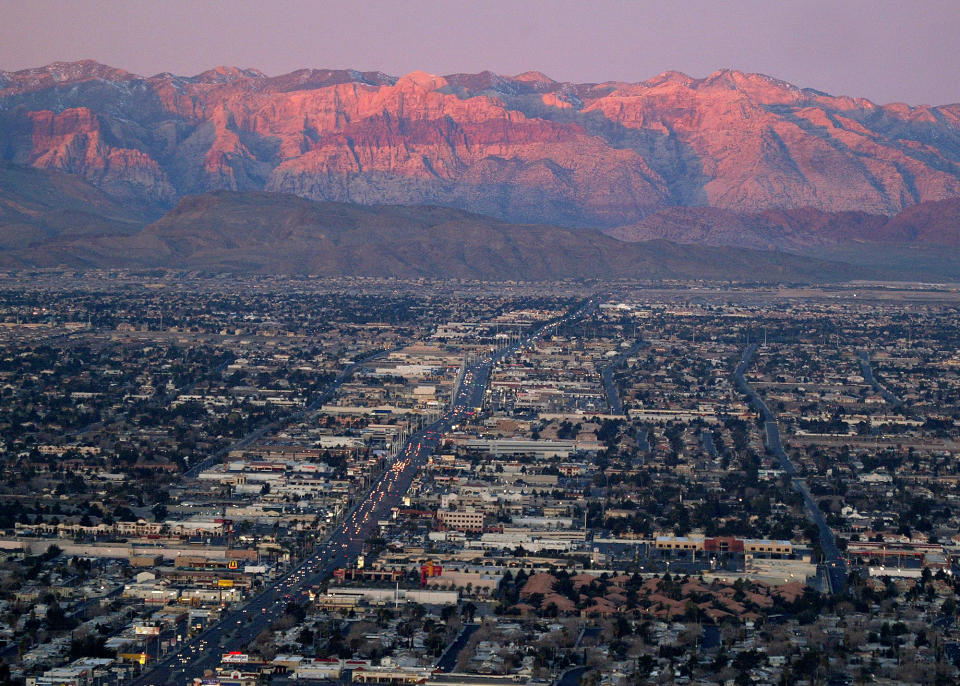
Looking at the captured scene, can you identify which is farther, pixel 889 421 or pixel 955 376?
pixel 955 376

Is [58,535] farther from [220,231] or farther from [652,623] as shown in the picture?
[220,231]

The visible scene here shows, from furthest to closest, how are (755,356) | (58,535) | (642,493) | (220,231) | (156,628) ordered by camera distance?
(220,231) → (755,356) → (642,493) → (58,535) → (156,628)

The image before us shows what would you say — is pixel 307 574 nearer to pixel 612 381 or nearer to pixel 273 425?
pixel 273 425

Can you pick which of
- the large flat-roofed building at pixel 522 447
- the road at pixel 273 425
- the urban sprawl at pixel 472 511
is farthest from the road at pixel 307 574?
the road at pixel 273 425

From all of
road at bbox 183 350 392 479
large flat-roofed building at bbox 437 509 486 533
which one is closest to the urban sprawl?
large flat-roofed building at bbox 437 509 486 533

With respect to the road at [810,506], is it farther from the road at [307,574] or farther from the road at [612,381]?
the road at [307,574]

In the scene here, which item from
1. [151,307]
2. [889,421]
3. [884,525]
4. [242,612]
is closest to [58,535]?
[242,612]

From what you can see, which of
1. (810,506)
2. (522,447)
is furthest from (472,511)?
(522,447)
